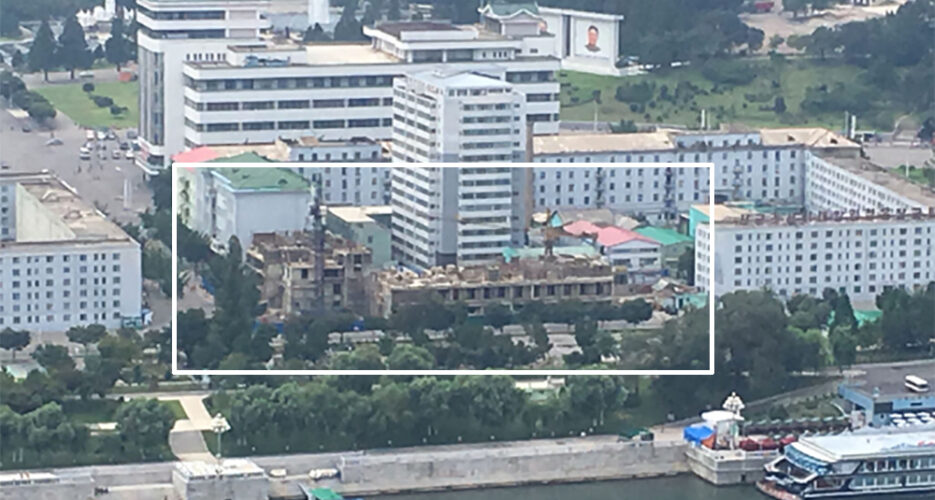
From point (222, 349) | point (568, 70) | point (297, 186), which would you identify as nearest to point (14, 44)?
point (568, 70)

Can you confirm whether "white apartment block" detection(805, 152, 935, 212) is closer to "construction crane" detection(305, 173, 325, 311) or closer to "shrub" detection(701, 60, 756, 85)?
"construction crane" detection(305, 173, 325, 311)

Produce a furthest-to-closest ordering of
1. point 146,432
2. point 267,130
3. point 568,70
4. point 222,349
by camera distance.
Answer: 1. point 568,70
2. point 267,130
3. point 222,349
4. point 146,432

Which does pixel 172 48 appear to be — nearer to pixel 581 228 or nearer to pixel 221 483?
pixel 581 228

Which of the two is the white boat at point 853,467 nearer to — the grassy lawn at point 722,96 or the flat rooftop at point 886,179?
the flat rooftop at point 886,179

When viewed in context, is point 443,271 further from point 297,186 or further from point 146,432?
point 146,432

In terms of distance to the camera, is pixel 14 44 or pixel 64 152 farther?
pixel 14 44
